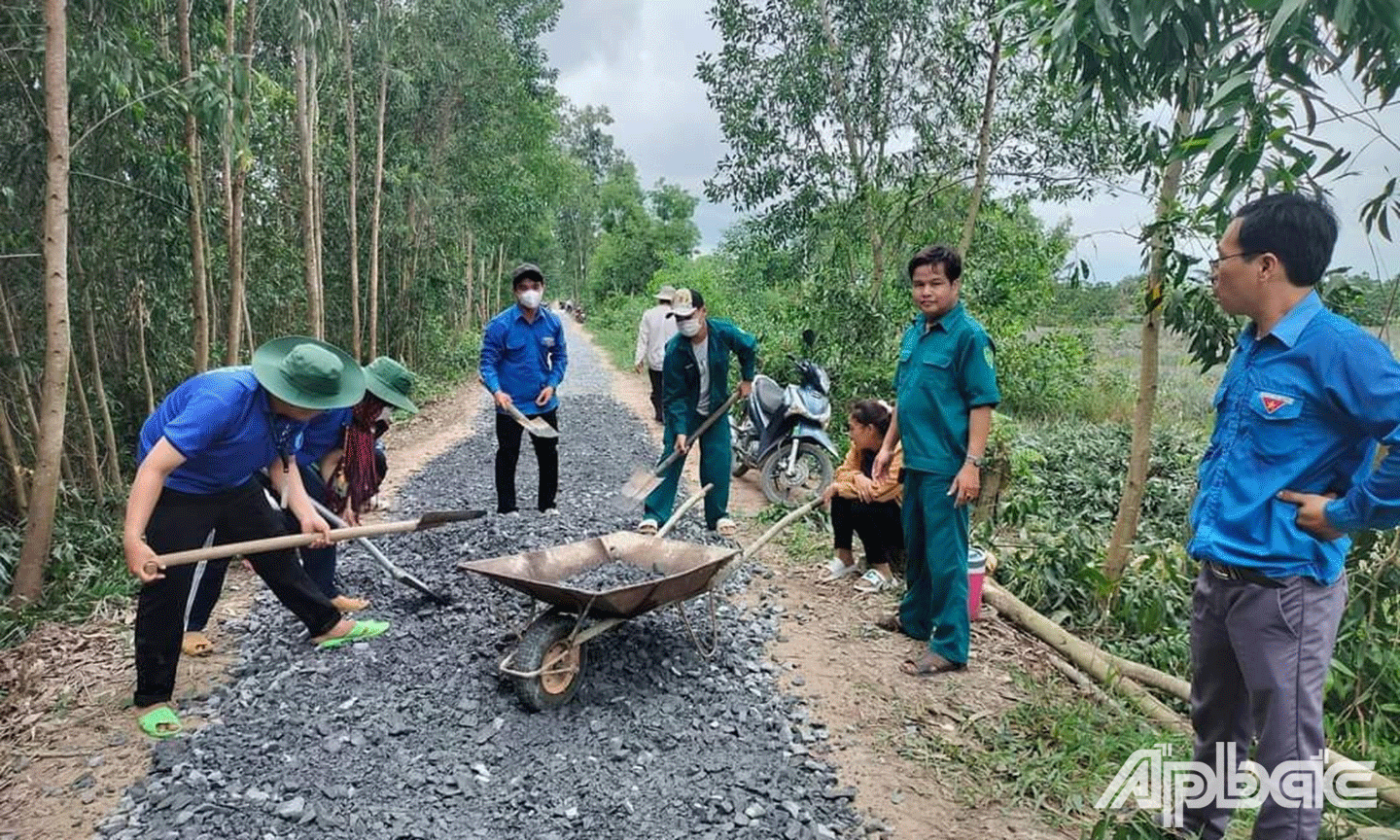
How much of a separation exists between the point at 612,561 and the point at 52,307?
3104 millimetres

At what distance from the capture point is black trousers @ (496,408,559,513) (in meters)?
5.58

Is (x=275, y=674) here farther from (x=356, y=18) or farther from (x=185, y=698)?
(x=356, y=18)

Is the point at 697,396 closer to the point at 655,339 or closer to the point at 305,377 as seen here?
the point at 305,377

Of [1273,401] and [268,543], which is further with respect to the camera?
[268,543]

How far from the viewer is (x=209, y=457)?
2.96 m

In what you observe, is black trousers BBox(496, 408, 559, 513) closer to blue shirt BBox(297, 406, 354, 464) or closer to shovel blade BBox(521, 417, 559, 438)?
shovel blade BBox(521, 417, 559, 438)

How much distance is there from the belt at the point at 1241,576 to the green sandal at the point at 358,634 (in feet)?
11.0

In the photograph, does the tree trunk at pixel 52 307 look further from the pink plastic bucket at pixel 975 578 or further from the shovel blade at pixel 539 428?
the pink plastic bucket at pixel 975 578

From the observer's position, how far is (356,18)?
11805 millimetres

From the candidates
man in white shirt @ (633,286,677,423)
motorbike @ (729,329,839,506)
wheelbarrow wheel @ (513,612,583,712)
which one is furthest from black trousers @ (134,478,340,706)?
man in white shirt @ (633,286,677,423)

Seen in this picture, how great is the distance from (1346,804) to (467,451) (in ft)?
27.2

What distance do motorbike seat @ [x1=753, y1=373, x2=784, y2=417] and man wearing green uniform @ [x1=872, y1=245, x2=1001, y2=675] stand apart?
343 cm

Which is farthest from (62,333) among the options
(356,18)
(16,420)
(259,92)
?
(356,18)

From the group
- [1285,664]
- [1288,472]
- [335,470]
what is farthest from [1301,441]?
[335,470]
